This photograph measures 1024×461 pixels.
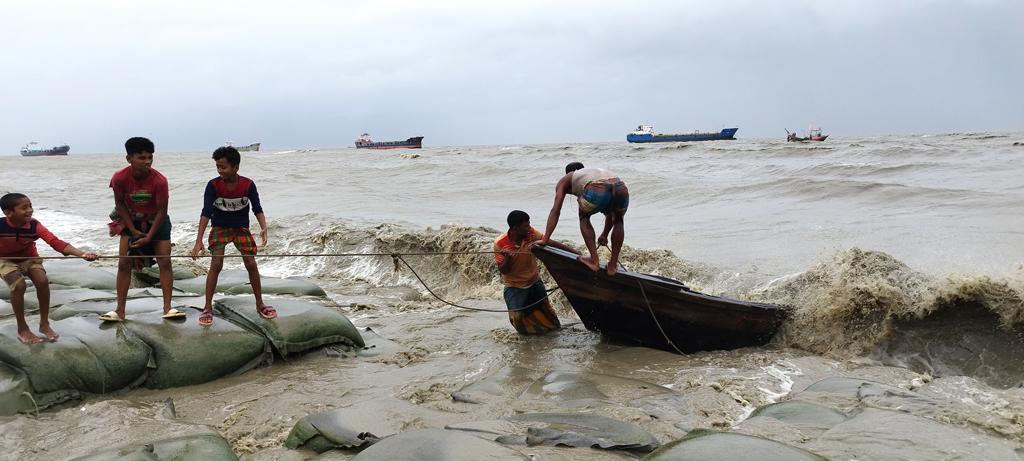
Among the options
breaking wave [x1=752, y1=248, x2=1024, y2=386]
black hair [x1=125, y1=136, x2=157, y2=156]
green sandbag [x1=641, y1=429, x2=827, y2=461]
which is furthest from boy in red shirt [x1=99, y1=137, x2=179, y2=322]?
breaking wave [x1=752, y1=248, x2=1024, y2=386]

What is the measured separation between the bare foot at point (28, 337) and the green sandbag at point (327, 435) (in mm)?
2046

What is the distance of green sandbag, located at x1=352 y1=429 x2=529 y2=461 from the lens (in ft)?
9.51

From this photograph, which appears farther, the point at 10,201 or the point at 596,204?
the point at 596,204

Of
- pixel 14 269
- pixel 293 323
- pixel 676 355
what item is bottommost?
pixel 676 355

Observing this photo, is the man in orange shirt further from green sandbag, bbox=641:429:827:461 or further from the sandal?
green sandbag, bbox=641:429:827:461

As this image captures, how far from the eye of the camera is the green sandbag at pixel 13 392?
161 inches

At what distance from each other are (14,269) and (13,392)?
0.79m

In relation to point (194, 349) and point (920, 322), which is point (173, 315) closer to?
point (194, 349)

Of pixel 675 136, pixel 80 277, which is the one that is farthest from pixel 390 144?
pixel 80 277

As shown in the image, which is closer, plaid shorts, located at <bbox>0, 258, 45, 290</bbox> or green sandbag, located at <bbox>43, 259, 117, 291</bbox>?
plaid shorts, located at <bbox>0, 258, 45, 290</bbox>

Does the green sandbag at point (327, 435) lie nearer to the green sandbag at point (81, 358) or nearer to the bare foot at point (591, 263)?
the green sandbag at point (81, 358)

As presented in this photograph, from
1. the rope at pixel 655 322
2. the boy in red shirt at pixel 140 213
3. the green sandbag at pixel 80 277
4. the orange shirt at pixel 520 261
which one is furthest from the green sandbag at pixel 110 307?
the rope at pixel 655 322

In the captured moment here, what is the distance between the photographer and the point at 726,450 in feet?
8.69

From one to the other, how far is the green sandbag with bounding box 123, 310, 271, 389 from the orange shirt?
2097 mm
